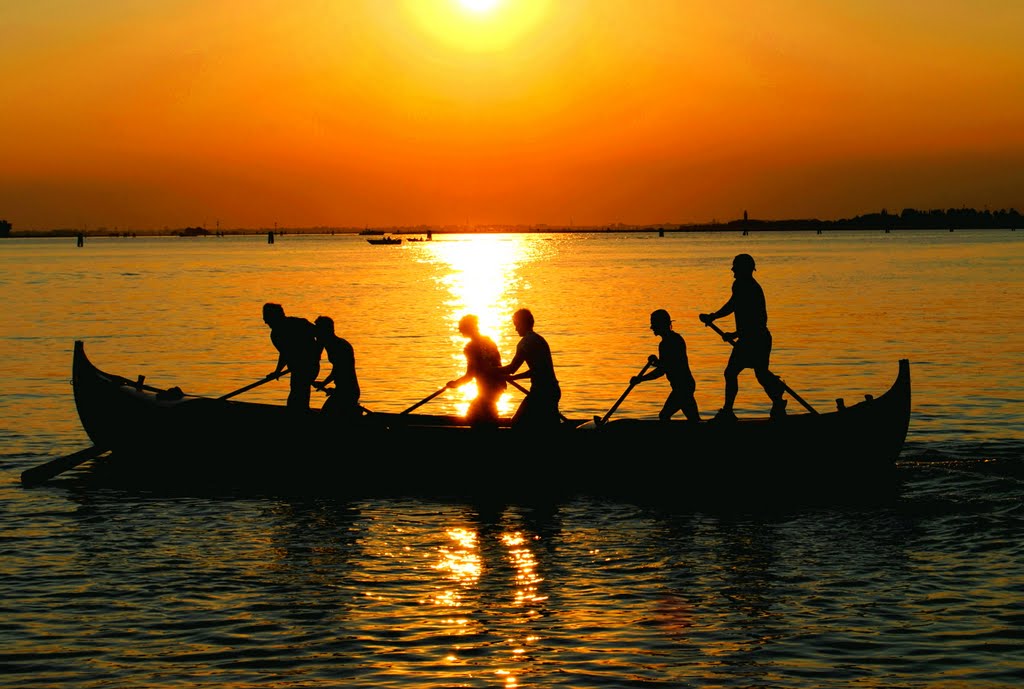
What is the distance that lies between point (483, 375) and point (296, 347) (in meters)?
2.70

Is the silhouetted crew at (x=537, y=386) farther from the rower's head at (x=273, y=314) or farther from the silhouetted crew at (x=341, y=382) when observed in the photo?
the rower's head at (x=273, y=314)

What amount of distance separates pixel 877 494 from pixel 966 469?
2144mm

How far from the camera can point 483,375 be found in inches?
648

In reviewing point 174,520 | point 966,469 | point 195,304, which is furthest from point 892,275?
point 174,520

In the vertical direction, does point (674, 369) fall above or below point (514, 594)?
above

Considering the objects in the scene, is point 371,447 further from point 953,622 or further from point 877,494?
point 953,622

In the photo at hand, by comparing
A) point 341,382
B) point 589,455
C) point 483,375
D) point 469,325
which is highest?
point 469,325

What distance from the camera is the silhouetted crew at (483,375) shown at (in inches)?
642

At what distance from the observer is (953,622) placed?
1046 cm

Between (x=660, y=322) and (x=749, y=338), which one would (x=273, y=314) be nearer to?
(x=660, y=322)

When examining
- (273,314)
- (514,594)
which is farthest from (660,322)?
(514,594)

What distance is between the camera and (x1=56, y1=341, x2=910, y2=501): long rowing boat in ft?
53.5

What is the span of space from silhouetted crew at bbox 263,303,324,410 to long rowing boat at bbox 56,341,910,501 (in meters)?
0.43

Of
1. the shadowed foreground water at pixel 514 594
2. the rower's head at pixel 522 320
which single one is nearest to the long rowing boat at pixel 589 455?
the shadowed foreground water at pixel 514 594
